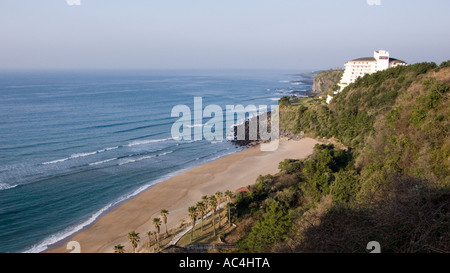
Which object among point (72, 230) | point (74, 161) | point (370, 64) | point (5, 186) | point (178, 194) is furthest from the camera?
point (370, 64)

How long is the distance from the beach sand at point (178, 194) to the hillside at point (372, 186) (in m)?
5.32

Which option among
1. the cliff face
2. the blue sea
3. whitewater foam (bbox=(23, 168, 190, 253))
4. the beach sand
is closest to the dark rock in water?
the blue sea

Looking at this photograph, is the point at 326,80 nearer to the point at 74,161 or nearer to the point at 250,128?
the point at 250,128

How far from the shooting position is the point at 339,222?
7.76 metres

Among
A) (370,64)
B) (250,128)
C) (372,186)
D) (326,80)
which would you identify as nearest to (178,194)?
(372,186)

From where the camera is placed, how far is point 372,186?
14625mm

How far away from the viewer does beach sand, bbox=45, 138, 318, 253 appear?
71.4ft

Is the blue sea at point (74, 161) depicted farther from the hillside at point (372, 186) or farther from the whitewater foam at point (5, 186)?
the hillside at point (372, 186)

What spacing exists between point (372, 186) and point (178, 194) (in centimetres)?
1831

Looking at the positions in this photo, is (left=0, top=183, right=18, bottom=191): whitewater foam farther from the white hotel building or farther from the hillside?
the white hotel building

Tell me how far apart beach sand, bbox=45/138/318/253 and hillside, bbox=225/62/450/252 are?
5321 millimetres

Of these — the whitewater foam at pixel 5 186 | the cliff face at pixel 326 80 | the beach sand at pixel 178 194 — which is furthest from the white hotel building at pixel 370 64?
the whitewater foam at pixel 5 186

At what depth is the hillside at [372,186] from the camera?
6.38 meters

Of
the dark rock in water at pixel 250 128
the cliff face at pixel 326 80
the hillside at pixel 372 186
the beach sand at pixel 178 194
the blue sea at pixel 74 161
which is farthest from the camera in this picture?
the cliff face at pixel 326 80
